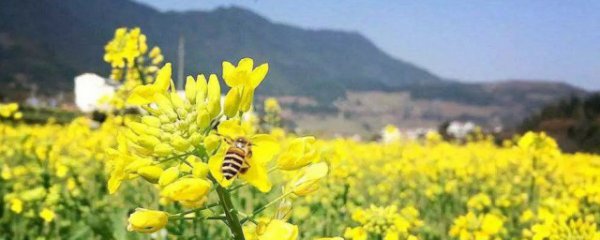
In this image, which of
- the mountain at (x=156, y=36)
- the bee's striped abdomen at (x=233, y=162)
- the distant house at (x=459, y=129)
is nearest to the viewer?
the bee's striped abdomen at (x=233, y=162)

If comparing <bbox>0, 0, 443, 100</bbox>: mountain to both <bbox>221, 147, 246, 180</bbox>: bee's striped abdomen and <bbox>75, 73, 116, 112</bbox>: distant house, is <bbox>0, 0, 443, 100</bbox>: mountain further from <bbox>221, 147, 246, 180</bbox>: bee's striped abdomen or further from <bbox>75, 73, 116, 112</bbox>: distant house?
<bbox>221, 147, 246, 180</bbox>: bee's striped abdomen

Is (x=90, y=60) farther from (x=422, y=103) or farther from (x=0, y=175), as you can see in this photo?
(x=0, y=175)

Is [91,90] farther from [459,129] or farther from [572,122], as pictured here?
[459,129]

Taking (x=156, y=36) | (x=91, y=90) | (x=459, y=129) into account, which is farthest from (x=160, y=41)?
(x=91, y=90)

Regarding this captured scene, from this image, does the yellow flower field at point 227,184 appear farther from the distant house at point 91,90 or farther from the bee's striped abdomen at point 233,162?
the distant house at point 91,90

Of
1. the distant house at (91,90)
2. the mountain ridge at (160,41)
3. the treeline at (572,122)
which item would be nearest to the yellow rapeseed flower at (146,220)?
the distant house at (91,90)

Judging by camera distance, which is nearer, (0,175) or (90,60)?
(0,175)

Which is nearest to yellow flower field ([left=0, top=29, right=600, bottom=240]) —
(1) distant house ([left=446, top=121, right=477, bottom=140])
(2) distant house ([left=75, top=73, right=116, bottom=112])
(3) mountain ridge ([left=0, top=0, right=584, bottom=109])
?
(2) distant house ([left=75, top=73, right=116, bottom=112])

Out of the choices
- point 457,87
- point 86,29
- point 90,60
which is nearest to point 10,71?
point 90,60
